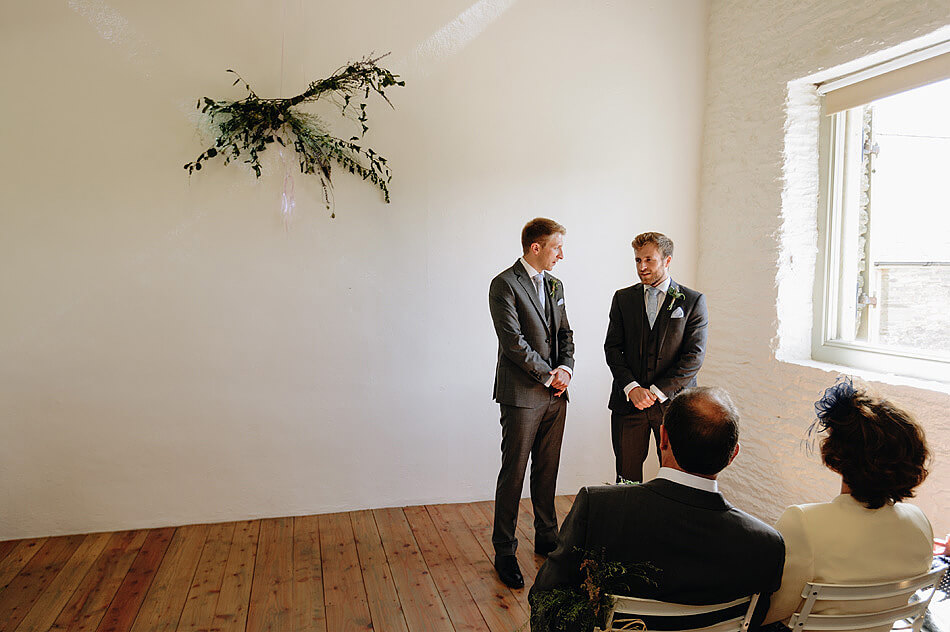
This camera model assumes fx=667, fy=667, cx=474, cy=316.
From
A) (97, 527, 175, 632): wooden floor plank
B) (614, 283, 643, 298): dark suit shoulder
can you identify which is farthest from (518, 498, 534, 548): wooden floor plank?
(97, 527, 175, 632): wooden floor plank

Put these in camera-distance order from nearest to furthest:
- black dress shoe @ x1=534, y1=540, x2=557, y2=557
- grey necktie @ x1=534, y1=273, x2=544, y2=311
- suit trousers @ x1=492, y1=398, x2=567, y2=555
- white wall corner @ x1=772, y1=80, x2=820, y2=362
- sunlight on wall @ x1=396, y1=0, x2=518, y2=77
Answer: suit trousers @ x1=492, y1=398, x2=567, y2=555
grey necktie @ x1=534, y1=273, x2=544, y2=311
black dress shoe @ x1=534, y1=540, x2=557, y2=557
white wall corner @ x1=772, y1=80, x2=820, y2=362
sunlight on wall @ x1=396, y1=0, x2=518, y2=77

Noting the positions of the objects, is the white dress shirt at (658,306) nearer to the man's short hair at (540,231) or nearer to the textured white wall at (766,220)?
the man's short hair at (540,231)

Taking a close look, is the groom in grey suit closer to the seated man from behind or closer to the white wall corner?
the white wall corner

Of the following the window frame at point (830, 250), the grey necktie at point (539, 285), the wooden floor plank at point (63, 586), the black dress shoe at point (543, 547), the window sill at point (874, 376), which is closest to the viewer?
the wooden floor plank at point (63, 586)

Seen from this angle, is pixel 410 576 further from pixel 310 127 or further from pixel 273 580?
pixel 310 127

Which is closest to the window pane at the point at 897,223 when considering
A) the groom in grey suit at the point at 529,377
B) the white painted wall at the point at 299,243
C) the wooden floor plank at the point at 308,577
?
the white painted wall at the point at 299,243

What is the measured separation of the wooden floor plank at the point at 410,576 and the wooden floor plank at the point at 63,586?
4.87ft

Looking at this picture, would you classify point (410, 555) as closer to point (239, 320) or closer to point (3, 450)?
point (239, 320)

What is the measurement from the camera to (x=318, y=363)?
13.5 ft

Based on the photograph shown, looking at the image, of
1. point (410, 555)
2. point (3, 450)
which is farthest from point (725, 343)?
point (3, 450)

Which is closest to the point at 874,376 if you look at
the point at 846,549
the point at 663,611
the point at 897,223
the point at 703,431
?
the point at 897,223

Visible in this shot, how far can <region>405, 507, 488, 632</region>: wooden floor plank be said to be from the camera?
2893 millimetres

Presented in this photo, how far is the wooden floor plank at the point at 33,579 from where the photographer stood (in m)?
2.89

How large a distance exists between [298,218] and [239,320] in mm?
703
